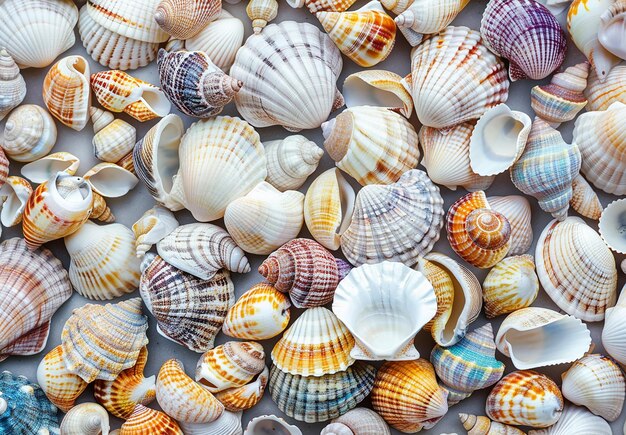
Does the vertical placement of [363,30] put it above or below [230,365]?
above

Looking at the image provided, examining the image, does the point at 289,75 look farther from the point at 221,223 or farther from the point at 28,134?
the point at 28,134

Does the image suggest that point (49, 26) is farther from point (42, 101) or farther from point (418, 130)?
point (418, 130)

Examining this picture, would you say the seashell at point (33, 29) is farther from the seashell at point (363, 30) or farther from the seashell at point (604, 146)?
the seashell at point (604, 146)

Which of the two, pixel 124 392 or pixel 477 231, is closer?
pixel 477 231

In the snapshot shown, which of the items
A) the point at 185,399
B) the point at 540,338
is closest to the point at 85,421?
the point at 185,399

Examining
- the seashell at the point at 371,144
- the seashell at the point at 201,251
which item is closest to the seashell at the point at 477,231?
the seashell at the point at 371,144

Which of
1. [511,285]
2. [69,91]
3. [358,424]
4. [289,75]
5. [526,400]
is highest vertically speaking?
[289,75]

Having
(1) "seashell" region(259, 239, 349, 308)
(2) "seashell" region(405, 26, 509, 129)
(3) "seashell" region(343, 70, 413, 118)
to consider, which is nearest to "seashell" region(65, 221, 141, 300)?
(1) "seashell" region(259, 239, 349, 308)

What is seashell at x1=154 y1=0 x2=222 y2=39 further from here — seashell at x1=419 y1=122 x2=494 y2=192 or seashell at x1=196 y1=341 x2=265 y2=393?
seashell at x1=196 y1=341 x2=265 y2=393

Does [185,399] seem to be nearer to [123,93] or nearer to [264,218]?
[264,218]
